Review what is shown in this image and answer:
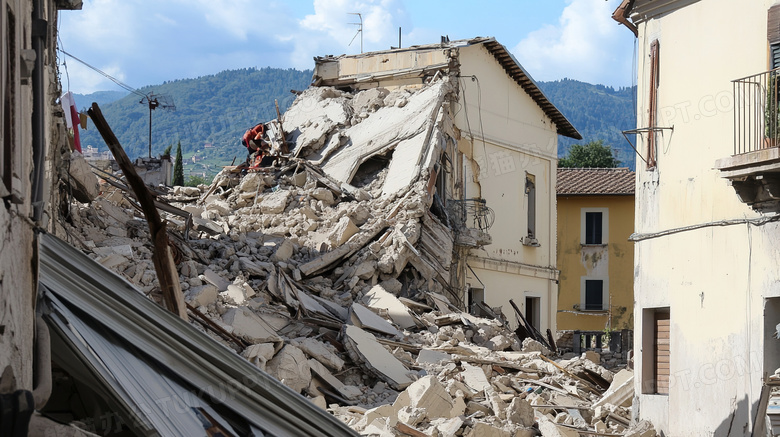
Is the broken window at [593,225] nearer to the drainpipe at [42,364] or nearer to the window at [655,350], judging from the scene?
the window at [655,350]

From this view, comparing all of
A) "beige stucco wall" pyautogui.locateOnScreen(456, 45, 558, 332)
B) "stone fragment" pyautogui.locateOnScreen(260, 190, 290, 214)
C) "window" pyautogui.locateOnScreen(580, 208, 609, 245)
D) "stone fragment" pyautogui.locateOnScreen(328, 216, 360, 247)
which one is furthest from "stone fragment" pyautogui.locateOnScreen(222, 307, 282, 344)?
"window" pyautogui.locateOnScreen(580, 208, 609, 245)

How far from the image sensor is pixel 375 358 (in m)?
15.3

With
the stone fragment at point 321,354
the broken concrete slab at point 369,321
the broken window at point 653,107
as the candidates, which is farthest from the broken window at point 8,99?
the broken concrete slab at point 369,321

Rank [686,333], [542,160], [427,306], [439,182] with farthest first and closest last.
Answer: [542,160] → [439,182] → [427,306] → [686,333]

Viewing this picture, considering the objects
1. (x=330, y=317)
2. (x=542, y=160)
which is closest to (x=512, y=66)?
(x=542, y=160)

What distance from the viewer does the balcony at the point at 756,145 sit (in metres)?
10.8

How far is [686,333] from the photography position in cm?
1294

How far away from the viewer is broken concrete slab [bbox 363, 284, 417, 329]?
1806 centimetres

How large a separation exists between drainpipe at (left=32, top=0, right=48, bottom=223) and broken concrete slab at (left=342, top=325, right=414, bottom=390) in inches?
373

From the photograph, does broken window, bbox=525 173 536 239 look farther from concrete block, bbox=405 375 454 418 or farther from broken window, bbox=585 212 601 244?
concrete block, bbox=405 375 454 418

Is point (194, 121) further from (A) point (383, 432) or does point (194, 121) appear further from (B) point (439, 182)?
(A) point (383, 432)

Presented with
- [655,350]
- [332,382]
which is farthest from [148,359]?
[655,350]

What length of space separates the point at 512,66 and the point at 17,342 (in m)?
23.4

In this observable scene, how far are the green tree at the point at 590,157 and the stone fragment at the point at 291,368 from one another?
157 ft
